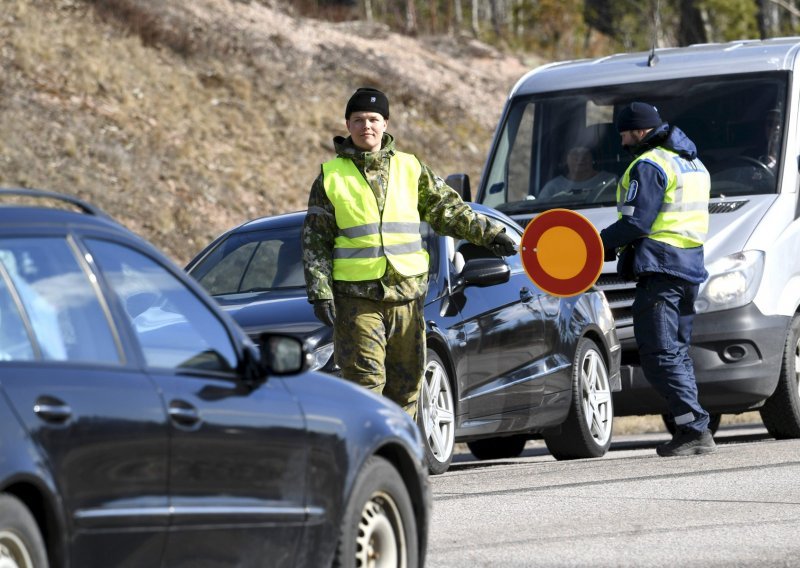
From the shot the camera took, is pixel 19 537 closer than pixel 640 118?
Yes

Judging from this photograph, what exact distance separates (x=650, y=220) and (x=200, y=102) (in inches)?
746

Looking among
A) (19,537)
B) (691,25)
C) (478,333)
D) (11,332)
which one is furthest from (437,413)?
(691,25)

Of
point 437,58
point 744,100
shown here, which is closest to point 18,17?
point 437,58

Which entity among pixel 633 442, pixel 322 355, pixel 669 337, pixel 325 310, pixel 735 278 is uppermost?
pixel 325 310

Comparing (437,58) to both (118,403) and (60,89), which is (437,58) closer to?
(60,89)

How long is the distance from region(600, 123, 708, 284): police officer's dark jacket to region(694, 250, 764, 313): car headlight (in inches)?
39.3

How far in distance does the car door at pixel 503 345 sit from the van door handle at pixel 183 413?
221 inches

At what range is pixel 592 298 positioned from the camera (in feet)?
39.3

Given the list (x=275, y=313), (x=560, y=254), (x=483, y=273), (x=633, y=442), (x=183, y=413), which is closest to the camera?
(x=183, y=413)

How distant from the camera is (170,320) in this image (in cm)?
540

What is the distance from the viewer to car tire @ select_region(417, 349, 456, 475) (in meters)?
9.84

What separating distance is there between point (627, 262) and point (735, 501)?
2.76 m

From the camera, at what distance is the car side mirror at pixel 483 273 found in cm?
1054

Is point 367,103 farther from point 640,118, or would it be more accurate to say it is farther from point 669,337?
point 669,337
